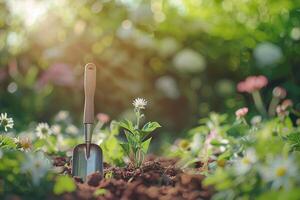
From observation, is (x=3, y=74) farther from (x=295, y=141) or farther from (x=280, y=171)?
(x=280, y=171)

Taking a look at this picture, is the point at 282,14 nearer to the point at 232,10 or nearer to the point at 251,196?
the point at 232,10

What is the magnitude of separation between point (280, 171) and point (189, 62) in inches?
142

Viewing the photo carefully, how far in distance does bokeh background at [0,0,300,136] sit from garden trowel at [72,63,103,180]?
8.96 ft

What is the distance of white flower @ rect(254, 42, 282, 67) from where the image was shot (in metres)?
4.80

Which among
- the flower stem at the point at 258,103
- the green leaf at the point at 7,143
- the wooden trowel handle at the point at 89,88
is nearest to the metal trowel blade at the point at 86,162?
the wooden trowel handle at the point at 89,88

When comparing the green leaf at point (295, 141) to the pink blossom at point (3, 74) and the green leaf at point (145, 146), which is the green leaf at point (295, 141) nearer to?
the green leaf at point (145, 146)

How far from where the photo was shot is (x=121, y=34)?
5.43 metres

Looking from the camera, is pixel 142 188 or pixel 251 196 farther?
pixel 142 188

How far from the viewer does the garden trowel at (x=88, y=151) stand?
2.42 m

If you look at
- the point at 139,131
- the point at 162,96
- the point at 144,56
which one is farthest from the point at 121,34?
the point at 139,131

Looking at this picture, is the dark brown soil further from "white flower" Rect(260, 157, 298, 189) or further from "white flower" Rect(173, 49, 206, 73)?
"white flower" Rect(173, 49, 206, 73)

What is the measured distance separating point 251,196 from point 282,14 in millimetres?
3356

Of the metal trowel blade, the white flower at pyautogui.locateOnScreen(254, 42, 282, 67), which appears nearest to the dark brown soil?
the metal trowel blade

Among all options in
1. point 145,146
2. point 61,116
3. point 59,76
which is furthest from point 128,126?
point 59,76
